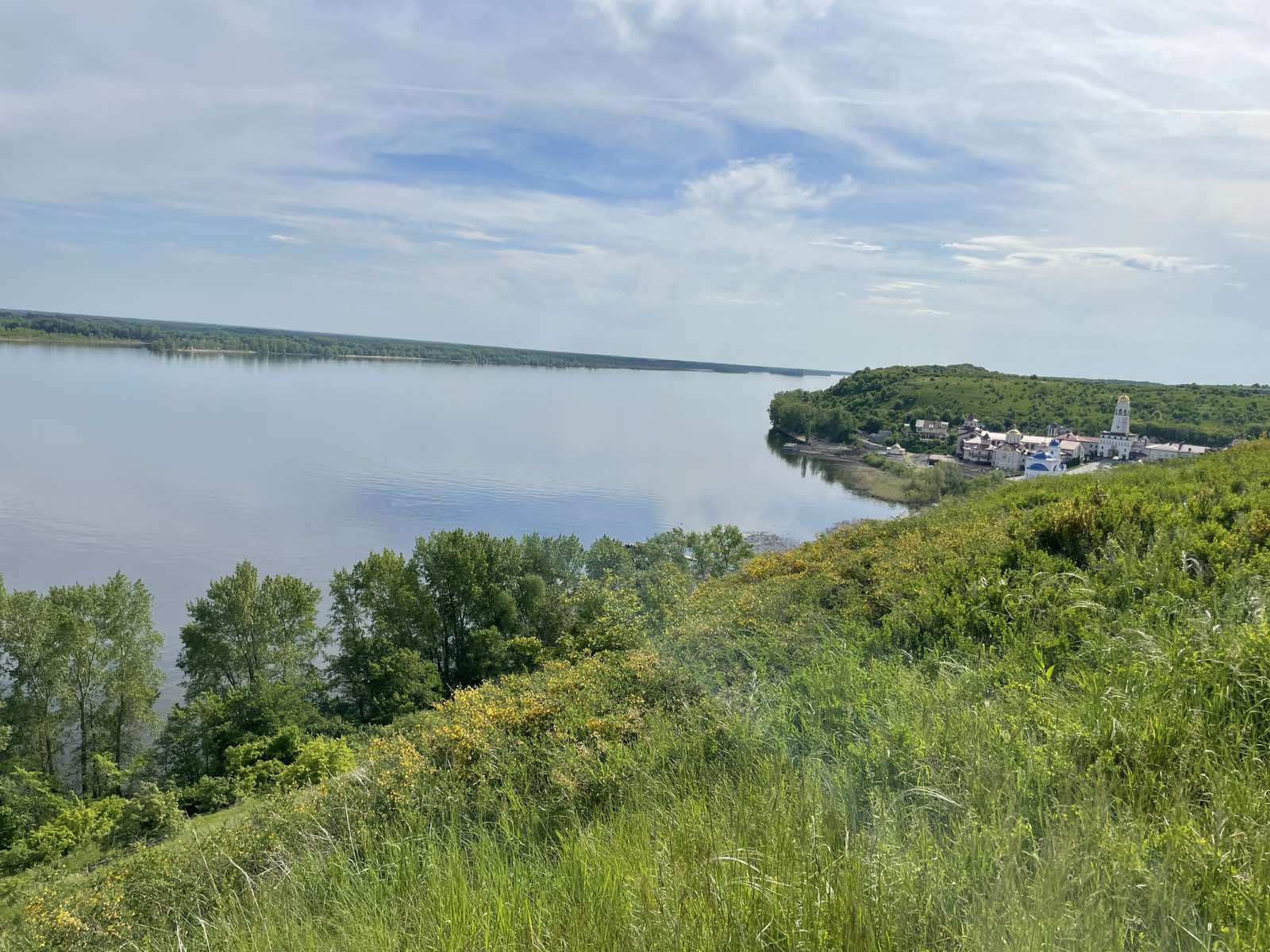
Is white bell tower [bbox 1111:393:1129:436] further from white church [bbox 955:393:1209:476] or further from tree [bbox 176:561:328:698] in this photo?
tree [bbox 176:561:328:698]

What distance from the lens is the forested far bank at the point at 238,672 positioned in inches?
618

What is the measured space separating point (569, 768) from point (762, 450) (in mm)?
85326

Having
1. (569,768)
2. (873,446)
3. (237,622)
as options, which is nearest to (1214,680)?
(569,768)

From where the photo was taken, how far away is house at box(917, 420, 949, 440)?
94.8 meters

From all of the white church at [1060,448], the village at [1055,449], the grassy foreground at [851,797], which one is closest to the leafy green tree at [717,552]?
the grassy foreground at [851,797]

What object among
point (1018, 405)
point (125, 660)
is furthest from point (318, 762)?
point (1018, 405)

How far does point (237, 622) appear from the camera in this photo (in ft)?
71.1

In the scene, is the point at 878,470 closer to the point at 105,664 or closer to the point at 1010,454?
the point at 1010,454

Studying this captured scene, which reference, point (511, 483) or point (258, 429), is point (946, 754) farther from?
point (258, 429)

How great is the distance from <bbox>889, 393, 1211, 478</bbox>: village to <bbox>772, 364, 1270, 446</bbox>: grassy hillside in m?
3.21

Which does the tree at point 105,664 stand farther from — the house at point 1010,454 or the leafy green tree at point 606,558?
the house at point 1010,454

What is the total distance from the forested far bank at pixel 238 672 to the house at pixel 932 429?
3016 inches

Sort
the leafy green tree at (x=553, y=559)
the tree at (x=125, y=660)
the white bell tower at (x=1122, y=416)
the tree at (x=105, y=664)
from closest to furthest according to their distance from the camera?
the tree at (x=105, y=664) < the tree at (x=125, y=660) < the leafy green tree at (x=553, y=559) < the white bell tower at (x=1122, y=416)

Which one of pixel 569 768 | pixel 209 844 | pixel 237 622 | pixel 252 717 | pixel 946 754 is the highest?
pixel 946 754
